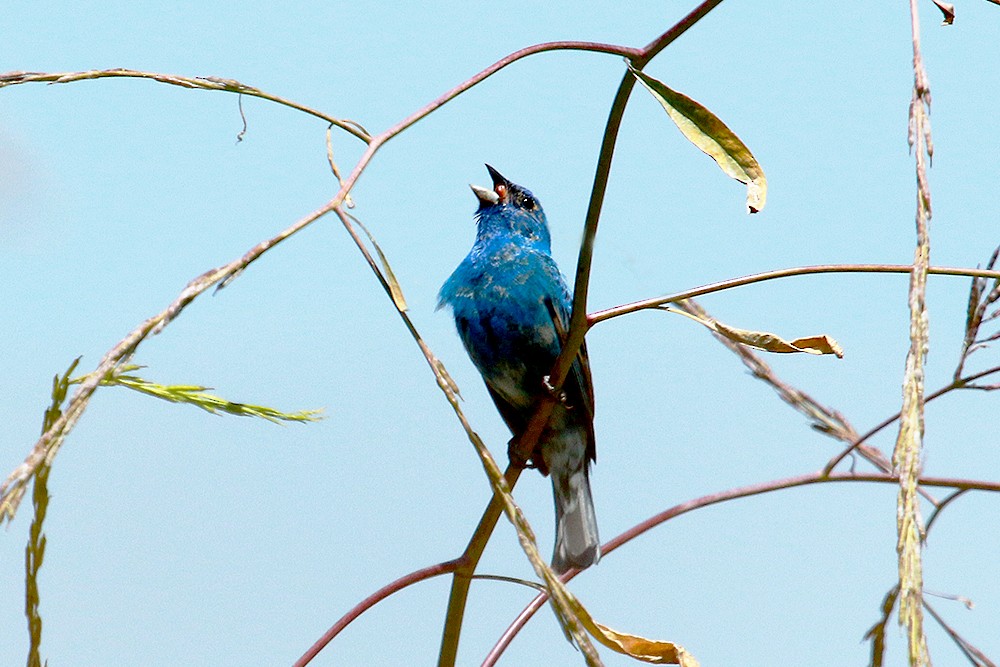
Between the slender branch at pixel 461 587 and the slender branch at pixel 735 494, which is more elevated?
the slender branch at pixel 735 494

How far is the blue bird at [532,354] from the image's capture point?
4062mm

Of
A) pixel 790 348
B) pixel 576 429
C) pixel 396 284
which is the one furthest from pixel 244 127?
pixel 576 429

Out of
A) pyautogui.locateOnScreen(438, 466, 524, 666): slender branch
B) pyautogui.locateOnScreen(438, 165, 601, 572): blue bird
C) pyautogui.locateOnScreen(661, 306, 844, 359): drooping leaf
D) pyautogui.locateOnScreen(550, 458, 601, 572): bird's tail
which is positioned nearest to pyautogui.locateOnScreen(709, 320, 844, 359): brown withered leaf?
pyautogui.locateOnScreen(661, 306, 844, 359): drooping leaf

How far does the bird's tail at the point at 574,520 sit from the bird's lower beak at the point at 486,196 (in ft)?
3.82

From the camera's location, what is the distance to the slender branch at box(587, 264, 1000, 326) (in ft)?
5.70

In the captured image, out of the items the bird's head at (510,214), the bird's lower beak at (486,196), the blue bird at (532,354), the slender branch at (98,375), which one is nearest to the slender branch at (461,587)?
the slender branch at (98,375)

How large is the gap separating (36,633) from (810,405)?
1.45 meters

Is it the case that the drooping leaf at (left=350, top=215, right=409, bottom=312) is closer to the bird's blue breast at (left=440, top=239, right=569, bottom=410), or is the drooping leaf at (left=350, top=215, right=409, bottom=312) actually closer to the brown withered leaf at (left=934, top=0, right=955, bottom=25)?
the brown withered leaf at (left=934, top=0, right=955, bottom=25)

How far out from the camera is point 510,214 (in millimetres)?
4727

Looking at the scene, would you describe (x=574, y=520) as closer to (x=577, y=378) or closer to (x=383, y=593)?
(x=577, y=378)

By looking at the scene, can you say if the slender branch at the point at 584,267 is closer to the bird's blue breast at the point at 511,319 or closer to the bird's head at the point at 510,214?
the bird's blue breast at the point at 511,319

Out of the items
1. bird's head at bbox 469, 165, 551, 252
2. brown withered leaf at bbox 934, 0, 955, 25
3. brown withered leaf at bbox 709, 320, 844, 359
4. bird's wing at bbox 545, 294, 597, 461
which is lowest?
brown withered leaf at bbox 709, 320, 844, 359

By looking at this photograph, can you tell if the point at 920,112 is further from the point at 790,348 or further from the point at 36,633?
the point at 36,633

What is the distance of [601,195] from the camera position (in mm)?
1697
